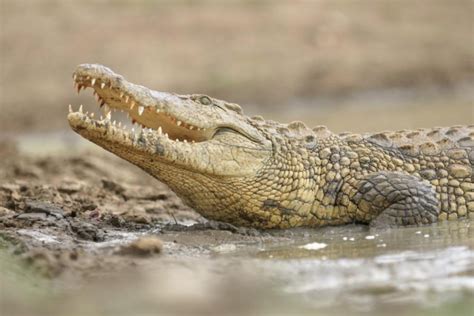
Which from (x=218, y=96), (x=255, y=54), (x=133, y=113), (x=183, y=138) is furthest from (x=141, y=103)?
(x=255, y=54)

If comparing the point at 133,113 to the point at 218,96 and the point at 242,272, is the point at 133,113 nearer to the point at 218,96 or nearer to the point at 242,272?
the point at 242,272

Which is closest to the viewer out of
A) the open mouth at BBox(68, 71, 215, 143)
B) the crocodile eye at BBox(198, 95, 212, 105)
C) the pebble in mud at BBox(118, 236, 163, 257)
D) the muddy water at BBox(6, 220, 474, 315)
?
the muddy water at BBox(6, 220, 474, 315)

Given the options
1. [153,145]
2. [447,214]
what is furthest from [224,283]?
[447,214]

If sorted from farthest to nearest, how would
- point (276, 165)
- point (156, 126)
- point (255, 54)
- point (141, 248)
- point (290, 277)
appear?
point (255, 54), point (276, 165), point (156, 126), point (141, 248), point (290, 277)

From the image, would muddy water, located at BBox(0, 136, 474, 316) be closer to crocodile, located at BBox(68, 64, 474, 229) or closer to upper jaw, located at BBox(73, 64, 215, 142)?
crocodile, located at BBox(68, 64, 474, 229)

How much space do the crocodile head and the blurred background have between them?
9982mm

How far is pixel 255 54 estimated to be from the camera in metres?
21.0

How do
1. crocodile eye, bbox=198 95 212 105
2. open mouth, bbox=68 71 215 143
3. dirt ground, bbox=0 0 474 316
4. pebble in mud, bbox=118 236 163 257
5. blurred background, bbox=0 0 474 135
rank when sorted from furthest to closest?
blurred background, bbox=0 0 474 135 < crocodile eye, bbox=198 95 212 105 < open mouth, bbox=68 71 215 143 < pebble in mud, bbox=118 236 163 257 < dirt ground, bbox=0 0 474 316

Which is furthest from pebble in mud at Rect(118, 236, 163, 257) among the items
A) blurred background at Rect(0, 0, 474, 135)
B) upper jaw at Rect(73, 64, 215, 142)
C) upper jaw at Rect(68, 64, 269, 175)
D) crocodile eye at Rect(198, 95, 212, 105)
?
blurred background at Rect(0, 0, 474, 135)

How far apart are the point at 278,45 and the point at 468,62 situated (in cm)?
422

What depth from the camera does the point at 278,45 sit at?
21.5m

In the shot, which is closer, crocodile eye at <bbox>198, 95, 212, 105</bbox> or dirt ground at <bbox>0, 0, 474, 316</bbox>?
dirt ground at <bbox>0, 0, 474, 316</bbox>

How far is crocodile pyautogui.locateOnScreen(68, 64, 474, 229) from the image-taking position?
6.88 m

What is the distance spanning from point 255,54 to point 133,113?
1412cm
